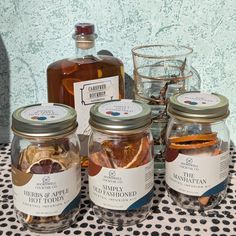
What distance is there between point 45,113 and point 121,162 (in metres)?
0.10

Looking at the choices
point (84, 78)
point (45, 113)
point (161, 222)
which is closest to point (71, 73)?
point (84, 78)

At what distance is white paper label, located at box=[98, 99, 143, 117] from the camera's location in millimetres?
573

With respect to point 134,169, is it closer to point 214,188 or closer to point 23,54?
point 214,188

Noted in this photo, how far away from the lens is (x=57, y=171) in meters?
0.56

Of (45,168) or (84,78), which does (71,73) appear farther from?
(45,168)

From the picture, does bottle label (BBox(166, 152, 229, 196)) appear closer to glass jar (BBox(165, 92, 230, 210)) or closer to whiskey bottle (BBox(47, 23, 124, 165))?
glass jar (BBox(165, 92, 230, 210))

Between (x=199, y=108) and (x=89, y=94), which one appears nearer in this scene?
(x=199, y=108)

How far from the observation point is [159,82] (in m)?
0.70

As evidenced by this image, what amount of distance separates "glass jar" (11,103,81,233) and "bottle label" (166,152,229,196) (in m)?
0.11

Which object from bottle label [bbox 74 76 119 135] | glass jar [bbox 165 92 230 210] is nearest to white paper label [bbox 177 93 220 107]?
glass jar [bbox 165 92 230 210]

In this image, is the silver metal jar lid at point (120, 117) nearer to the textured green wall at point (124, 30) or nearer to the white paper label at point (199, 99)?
the white paper label at point (199, 99)

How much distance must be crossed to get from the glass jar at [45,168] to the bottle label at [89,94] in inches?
3.6

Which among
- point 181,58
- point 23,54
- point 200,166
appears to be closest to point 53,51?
point 23,54

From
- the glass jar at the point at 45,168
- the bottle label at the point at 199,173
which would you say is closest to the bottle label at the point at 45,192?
the glass jar at the point at 45,168
